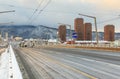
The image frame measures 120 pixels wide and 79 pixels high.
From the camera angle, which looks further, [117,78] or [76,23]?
[76,23]

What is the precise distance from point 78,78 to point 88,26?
175 m

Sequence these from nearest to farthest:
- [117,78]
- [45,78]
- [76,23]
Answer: [117,78] → [45,78] → [76,23]

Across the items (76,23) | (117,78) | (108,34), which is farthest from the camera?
(108,34)

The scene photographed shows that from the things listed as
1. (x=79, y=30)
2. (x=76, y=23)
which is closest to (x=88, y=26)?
(x=79, y=30)

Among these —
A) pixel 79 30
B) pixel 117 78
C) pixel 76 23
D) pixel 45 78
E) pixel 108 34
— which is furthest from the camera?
pixel 108 34

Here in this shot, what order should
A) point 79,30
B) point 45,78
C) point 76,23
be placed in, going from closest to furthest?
point 45,78
point 76,23
point 79,30

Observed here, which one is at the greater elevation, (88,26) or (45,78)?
(88,26)

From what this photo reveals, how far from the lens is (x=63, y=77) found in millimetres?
16188

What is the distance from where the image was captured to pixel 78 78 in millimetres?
15484

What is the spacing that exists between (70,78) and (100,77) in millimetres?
1462

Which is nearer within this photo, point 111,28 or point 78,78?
point 78,78

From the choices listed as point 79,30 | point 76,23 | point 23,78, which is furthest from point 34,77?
point 79,30

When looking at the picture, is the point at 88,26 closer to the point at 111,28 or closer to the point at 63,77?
the point at 111,28

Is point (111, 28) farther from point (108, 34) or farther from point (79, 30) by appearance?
point (79, 30)
